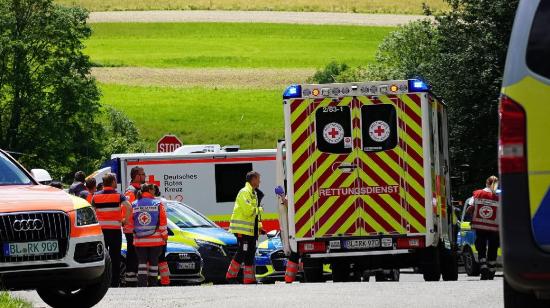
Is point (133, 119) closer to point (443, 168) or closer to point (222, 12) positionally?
point (222, 12)

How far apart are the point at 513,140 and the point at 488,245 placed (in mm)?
15719

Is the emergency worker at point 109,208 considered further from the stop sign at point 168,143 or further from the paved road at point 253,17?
the paved road at point 253,17

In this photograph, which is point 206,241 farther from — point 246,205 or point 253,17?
point 253,17

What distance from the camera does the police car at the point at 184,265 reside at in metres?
23.0

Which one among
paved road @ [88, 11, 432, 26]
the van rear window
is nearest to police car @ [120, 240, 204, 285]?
the van rear window

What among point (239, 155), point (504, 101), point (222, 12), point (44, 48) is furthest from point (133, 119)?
point (504, 101)

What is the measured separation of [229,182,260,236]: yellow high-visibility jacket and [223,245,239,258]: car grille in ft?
5.80

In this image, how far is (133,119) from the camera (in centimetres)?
8162

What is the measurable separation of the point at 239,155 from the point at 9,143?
129 feet

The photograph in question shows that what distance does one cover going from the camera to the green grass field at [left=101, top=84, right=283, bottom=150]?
7669 cm

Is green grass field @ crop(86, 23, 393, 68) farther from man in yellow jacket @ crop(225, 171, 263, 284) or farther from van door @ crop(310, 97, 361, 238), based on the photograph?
van door @ crop(310, 97, 361, 238)

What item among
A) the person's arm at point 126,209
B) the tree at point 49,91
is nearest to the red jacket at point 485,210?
the person's arm at point 126,209

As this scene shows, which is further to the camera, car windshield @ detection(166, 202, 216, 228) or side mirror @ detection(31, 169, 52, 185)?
car windshield @ detection(166, 202, 216, 228)

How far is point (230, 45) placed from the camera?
10519 cm
